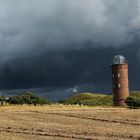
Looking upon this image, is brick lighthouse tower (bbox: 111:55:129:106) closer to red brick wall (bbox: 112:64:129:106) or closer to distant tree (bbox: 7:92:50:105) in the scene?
red brick wall (bbox: 112:64:129:106)

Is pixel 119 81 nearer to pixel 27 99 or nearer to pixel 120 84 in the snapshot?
pixel 120 84

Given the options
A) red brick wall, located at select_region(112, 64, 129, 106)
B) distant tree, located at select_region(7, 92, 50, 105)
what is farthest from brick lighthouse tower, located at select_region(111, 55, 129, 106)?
distant tree, located at select_region(7, 92, 50, 105)

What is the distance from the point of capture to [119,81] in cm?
13188

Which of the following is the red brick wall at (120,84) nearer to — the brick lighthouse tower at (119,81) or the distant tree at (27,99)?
the brick lighthouse tower at (119,81)

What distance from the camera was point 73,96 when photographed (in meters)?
172

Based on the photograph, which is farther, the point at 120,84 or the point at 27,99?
the point at 120,84

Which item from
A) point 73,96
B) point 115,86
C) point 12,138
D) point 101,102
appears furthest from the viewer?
point 73,96

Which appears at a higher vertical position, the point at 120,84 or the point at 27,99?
the point at 120,84

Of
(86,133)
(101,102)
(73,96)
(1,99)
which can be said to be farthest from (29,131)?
(73,96)

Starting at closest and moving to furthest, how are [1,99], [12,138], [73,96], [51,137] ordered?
[12,138] < [51,137] < [1,99] < [73,96]

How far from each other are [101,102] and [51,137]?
106 metres

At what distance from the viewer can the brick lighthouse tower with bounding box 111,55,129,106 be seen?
426 feet

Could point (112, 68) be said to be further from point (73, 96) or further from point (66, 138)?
point (66, 138)

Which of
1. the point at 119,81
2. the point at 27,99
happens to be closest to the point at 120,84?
the point at 119,81
